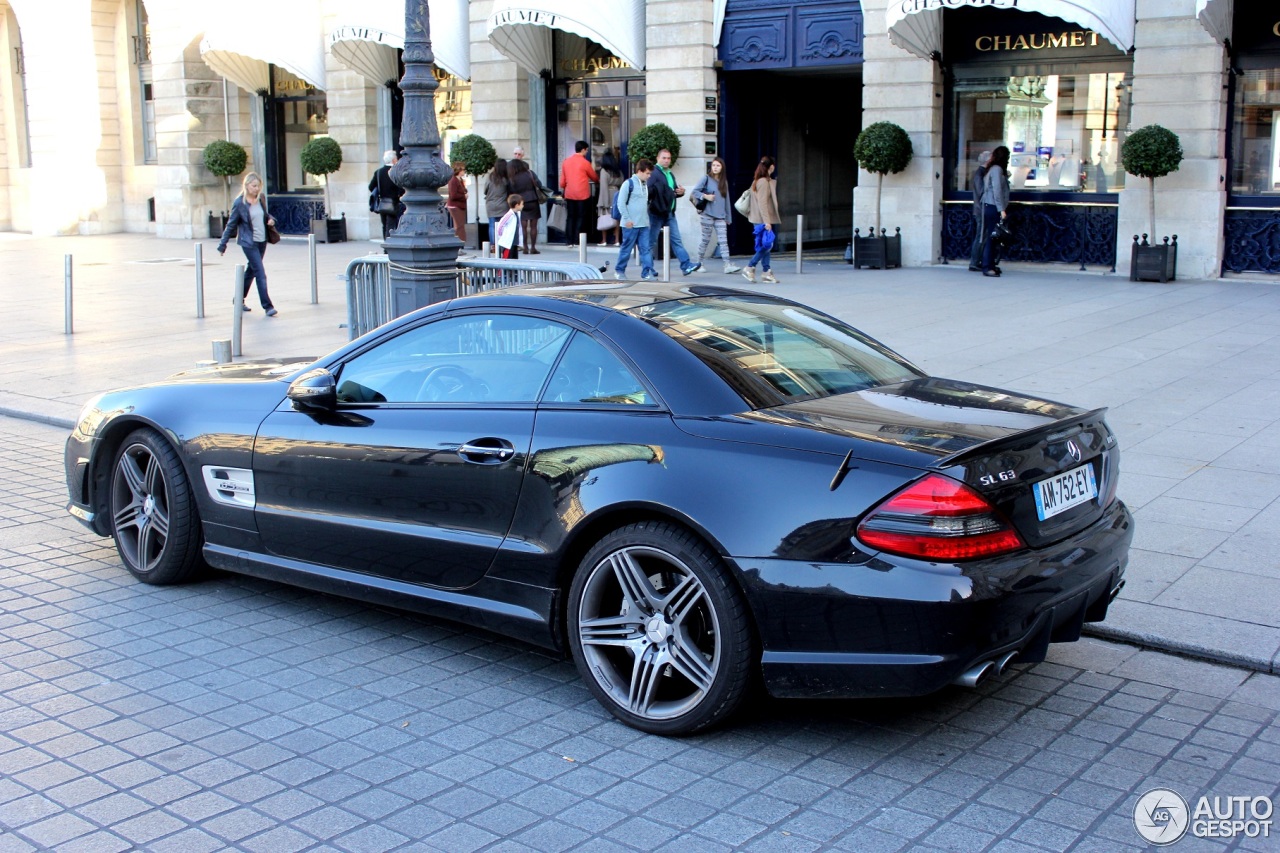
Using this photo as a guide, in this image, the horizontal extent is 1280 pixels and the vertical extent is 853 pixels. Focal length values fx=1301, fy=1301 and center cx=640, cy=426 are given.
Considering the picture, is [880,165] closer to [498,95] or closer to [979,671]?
[498,95]

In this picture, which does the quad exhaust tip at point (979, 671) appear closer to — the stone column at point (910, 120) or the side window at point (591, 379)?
the side window at point (591, 379)

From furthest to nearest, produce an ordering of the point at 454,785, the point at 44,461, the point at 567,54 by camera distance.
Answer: the point at 567,54 → the point at 44,461 → the point at 454,785

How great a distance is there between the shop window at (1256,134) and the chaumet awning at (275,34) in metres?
19.3

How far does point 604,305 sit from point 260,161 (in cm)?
2928

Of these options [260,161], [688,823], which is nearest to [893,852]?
[688,823]

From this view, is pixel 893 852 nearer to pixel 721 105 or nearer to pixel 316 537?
pixel 316 537

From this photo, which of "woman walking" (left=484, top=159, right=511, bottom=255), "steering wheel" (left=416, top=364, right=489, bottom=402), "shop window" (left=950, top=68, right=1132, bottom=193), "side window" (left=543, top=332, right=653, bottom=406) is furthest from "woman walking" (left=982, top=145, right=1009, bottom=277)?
"side window" (left=543, top=332, right=653, bottom=406)

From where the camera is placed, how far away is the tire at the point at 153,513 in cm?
596

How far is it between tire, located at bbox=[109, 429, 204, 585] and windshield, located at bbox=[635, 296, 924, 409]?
2437 mm

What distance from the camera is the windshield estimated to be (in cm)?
477

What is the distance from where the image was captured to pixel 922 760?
4.25 metres

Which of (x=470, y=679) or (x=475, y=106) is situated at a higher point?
(x=475, y=106)

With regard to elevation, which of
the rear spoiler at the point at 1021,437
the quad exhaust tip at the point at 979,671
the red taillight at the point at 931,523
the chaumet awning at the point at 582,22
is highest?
the chaumet awning at the point at 582,22

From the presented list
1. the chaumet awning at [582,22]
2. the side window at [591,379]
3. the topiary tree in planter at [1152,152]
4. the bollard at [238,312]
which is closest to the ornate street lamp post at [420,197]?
the bollard at [238,312]
